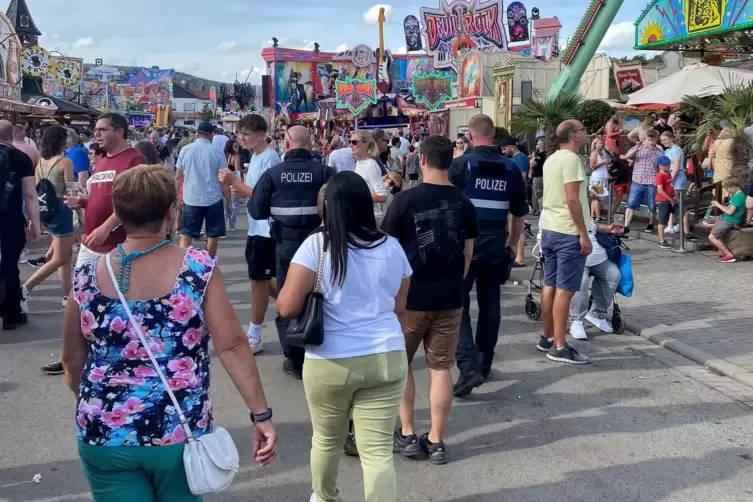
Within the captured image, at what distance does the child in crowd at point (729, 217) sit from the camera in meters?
10.3

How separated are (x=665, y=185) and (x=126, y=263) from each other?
10758 millimetres

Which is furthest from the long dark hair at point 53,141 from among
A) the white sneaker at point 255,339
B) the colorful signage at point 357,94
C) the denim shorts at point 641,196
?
the colorful signage at point 357,94

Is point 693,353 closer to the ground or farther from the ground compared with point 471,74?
closer to the ground

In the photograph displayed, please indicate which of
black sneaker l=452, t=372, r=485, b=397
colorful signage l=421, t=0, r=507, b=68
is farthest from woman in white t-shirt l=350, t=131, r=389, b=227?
colorful signage l=421, t=0, r=507, b=68

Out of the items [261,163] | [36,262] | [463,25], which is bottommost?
[36,262]

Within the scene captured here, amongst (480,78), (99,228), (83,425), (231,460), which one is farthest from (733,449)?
(480,78)

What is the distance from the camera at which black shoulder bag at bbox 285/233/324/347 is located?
10.1 feet

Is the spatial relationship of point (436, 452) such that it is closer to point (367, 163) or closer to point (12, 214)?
point (367, 163)

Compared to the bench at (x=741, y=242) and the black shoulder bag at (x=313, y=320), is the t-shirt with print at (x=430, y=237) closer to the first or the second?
the black shoulder bag at (x=313, y=320)

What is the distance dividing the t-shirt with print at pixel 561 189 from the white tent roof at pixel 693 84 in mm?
9209

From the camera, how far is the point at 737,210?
10.3 m

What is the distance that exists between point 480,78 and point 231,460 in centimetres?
3586

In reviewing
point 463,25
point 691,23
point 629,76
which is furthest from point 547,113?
point 463,25

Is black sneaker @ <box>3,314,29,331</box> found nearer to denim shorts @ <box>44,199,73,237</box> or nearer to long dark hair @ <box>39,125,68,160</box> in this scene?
denim shorts @ <box>44,199,73,237</box>
